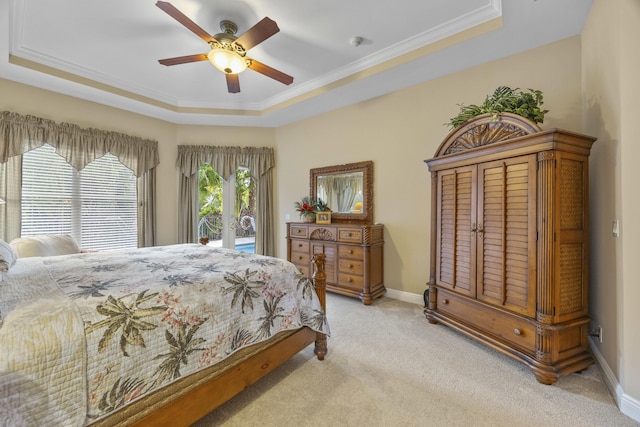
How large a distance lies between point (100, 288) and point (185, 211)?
3538 millimetres

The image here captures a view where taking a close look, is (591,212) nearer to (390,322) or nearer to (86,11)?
(390,322)

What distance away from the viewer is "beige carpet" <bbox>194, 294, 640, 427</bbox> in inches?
63.2

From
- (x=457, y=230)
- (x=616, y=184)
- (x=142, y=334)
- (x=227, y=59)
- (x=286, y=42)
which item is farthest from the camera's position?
(x=286, y=42)

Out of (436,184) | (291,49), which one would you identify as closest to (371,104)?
(291,49)

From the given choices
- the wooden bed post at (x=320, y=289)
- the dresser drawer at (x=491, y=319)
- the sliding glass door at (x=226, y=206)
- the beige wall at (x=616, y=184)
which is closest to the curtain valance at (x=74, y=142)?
the sliding glass door at (x=226, y=206)

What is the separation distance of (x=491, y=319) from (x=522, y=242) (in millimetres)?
696

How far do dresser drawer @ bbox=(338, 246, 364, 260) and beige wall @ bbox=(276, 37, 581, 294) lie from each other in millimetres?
494

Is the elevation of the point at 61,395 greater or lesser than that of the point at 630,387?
greater

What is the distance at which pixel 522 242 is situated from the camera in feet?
6.88

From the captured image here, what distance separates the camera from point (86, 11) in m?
2.43

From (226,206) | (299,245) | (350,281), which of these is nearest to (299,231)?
(299,245)

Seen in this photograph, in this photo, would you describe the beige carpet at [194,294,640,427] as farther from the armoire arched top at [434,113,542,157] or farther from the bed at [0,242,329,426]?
the armoire arched top at [434,113,542,157]

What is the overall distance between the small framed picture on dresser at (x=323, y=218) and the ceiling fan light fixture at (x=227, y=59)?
7.23 feet

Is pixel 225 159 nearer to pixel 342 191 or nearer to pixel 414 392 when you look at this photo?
pixel 342 191
